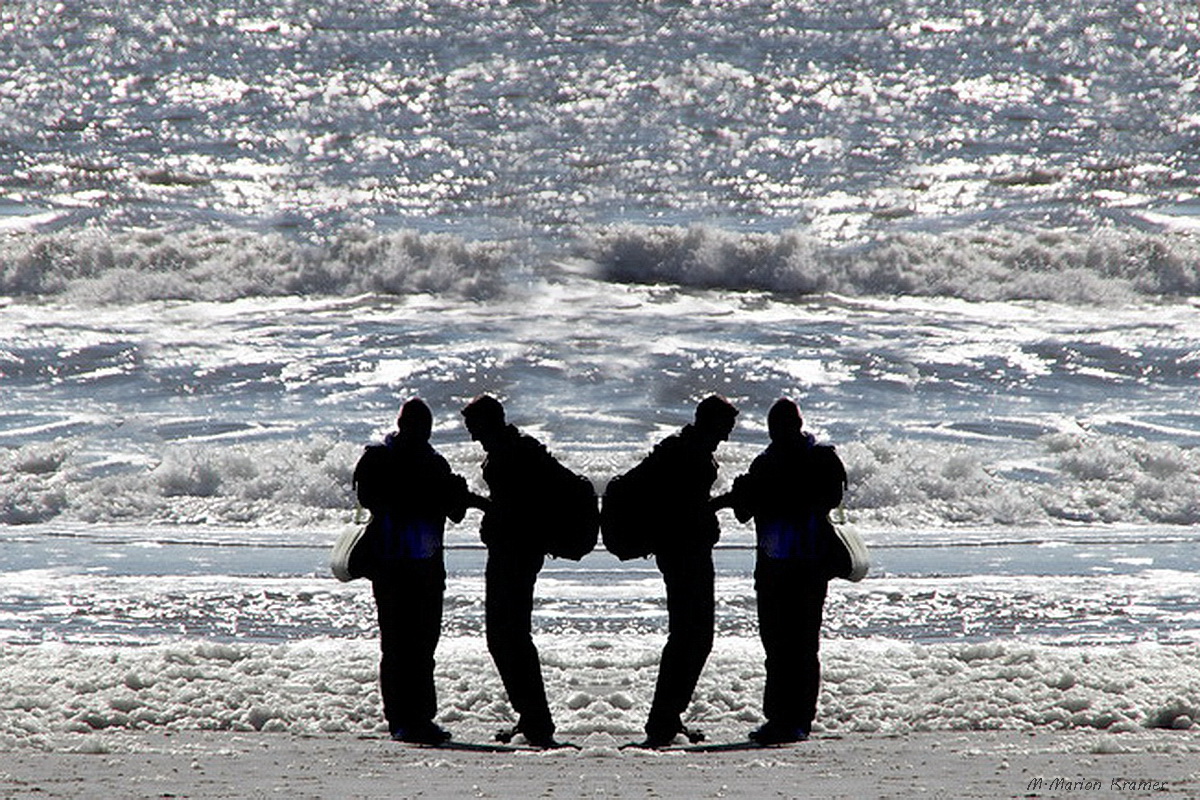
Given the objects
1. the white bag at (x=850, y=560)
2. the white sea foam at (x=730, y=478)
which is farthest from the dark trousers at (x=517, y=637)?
the white sea foam at (x=730, y=478)

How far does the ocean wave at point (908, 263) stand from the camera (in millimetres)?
29438

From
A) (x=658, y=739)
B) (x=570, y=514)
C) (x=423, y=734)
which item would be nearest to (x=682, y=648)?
(x=658, y=739)

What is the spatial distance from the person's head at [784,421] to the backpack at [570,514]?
2.93 ft

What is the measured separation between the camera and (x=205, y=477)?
16797 mm

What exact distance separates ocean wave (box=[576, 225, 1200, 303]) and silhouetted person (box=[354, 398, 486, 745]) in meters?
22.4

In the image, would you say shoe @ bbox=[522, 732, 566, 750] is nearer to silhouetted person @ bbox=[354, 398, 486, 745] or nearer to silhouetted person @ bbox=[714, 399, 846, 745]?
silhouetted person @ bbox=[354, 398, 486, 745]

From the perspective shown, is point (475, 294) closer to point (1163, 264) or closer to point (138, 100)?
point (1163, 264)

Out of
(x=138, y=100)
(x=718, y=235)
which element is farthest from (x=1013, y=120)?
(x=138, y=100)

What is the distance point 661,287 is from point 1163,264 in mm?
10076

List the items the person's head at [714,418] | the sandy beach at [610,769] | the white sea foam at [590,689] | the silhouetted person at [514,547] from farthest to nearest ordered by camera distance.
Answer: the white sea foam at [590,689] → the silhouetted person at [514,547] → the person's head at [714,418] → the sandy beach at [610,769]

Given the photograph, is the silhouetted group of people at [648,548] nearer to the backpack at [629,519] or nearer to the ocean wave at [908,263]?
the backpack at [629,519]

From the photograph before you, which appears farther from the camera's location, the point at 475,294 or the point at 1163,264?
the point at 1163,264

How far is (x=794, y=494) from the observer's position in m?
7.11

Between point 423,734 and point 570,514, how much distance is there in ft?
4.20
